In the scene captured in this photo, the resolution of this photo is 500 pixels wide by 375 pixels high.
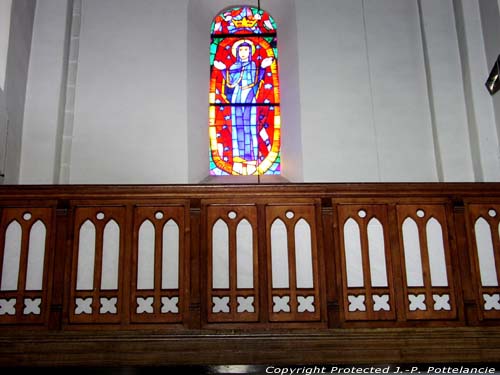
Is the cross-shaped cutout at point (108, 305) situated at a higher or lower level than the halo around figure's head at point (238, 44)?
lower

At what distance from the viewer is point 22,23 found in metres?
8.95

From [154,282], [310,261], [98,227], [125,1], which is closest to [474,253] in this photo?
[310,261]

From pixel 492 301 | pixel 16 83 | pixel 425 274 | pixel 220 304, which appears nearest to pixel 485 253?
pixel 492 301

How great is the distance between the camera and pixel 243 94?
10.4 meters

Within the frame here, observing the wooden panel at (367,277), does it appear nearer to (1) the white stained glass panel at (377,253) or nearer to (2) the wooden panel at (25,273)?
(1) the white stained glass panel at (377,253)

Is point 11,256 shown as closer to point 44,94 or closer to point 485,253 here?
point 44,94

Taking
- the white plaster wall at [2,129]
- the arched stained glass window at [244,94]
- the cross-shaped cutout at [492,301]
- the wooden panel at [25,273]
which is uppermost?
the arched stained glass window at [244,94]

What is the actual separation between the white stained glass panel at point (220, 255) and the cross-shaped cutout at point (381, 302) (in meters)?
1.25

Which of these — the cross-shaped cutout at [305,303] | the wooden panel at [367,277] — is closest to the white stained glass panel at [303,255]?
the cross-shaped cutout at [305,303]

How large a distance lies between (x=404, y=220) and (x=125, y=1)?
5293 mm

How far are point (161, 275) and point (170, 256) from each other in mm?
199

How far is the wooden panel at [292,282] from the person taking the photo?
6148mm

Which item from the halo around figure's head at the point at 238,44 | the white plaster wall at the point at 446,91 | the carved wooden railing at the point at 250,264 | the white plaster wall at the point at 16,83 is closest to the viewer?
the carved wooden railing at the point at 250,264

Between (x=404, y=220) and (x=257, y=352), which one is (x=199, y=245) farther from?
(x=404, y=220)
